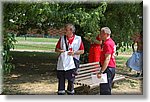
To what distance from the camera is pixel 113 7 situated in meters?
5.27

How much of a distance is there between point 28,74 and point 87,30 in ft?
4.02

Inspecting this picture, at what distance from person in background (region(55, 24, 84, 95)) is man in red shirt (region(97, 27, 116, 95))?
37 centimetres

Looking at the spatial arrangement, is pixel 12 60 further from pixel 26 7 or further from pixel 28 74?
pixel 26 7

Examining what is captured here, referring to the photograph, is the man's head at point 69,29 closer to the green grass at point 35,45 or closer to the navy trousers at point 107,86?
the green grass at point 35,45

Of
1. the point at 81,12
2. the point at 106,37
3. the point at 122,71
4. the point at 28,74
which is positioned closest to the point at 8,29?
the point at 28,74

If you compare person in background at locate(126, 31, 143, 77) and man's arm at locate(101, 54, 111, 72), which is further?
person in background at locate(126, 31, 143, 77)

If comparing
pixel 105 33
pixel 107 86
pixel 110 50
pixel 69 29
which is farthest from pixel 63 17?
pixel 107 86

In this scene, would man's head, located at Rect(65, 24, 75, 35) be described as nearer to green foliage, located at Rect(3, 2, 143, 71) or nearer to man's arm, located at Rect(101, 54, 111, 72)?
green foliage, located at Rect(3, 2, 143, 71)

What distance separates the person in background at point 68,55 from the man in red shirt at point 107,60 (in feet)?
1.20

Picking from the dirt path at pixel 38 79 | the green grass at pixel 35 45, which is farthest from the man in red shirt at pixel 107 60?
the green grass at pixel 35 45

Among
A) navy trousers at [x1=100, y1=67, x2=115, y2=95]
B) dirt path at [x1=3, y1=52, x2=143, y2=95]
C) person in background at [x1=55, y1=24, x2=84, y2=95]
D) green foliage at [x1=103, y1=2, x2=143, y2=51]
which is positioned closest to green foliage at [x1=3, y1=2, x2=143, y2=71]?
green foliage at [x1=103, y1=2, x2=143, y2=51]

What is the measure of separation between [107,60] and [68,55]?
24.5 inches

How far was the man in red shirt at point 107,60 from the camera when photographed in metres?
5.02

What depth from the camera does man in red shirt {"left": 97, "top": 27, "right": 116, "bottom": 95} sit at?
5.02 metres
